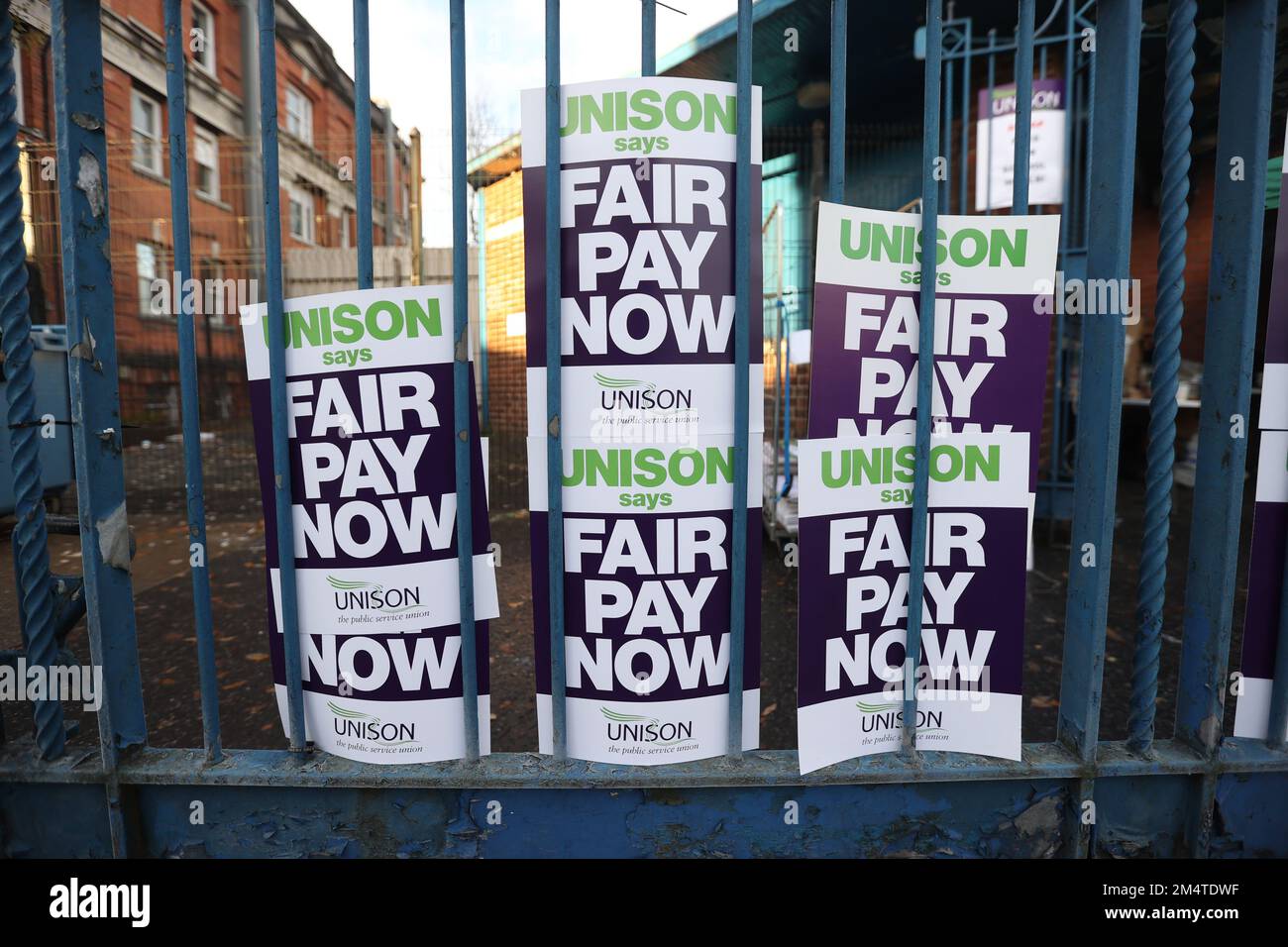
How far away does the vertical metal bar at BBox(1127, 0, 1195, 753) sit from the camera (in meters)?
1.60

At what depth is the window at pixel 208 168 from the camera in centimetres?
805

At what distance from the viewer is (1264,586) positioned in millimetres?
1742

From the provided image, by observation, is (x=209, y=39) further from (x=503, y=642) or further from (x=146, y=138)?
(x=503, y=642)

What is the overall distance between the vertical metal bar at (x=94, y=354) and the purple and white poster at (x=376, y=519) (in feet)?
1.08

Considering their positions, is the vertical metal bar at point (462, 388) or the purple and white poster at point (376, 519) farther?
the purple and white poster at point (376, 519)

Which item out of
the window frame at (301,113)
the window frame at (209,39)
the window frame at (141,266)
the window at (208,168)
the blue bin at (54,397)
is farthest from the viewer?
the window frame at (209,39)

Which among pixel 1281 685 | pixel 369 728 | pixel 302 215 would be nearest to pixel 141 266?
pixel 302 215

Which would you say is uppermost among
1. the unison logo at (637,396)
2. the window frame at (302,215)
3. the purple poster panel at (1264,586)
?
the window frame at (302,215)

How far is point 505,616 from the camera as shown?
13.8ft

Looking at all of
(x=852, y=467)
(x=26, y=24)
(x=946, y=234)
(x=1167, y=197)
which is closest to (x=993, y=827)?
(x=852, y=467)

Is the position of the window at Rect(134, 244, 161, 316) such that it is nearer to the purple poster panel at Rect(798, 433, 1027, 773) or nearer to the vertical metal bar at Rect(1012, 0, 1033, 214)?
the purple poster panel at Rect(798, 433, 1027, 773)

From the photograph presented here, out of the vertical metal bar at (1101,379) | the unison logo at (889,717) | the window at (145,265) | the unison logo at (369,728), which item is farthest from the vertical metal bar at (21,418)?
the window at (145,265)

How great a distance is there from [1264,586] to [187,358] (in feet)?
9.23

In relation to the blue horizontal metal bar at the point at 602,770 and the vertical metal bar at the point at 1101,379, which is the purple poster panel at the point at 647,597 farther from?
the vertical metal bar at the point at 1101,379
